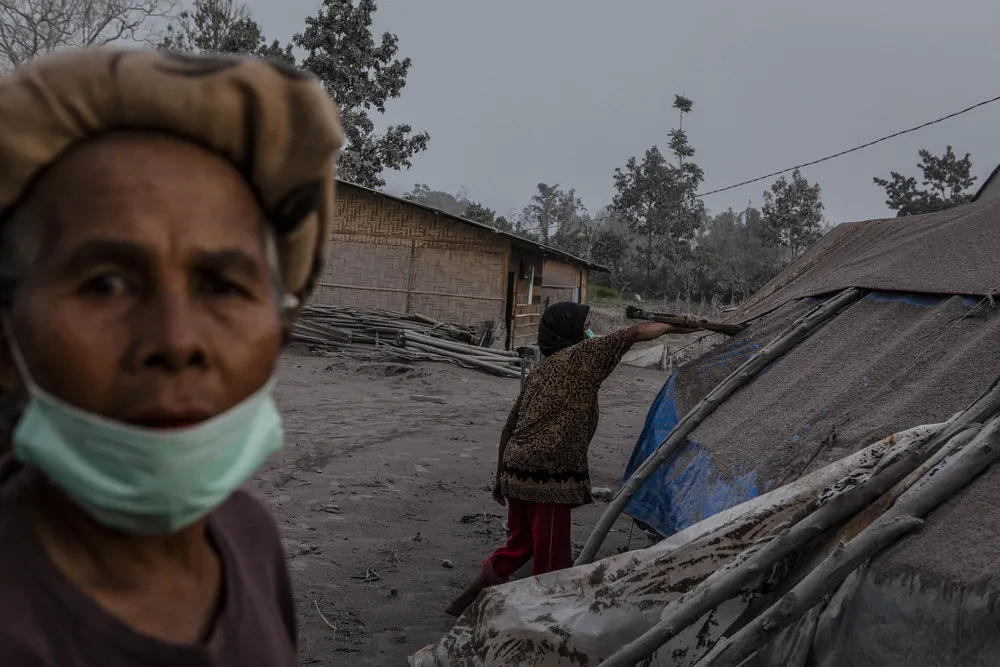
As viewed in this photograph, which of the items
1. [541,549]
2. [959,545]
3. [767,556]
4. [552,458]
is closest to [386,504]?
[541,549]

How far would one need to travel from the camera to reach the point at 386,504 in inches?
245

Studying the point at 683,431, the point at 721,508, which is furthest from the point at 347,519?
the point at 721,508

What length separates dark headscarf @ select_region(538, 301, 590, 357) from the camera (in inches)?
179

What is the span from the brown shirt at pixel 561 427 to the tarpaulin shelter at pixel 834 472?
46cm

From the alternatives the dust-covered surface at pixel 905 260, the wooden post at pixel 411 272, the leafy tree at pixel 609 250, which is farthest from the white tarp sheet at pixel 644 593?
the leafy tree at pixel 609 250

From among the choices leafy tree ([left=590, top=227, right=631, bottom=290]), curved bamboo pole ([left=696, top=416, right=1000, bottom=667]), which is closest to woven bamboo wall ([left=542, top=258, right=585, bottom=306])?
leafy tree ([left=590, top=227, right=631, bottom=290])

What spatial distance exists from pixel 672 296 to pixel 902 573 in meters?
28.3

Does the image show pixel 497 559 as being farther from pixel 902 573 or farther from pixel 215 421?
pixel 215 421

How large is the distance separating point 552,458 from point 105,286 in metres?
3.65

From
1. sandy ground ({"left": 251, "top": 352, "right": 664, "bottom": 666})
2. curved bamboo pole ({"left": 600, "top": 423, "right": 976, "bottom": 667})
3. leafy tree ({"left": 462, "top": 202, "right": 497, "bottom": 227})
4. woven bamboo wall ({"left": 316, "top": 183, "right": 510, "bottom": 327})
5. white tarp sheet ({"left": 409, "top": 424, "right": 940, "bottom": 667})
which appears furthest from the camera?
leafy tree ({"left": 462, "top": 202, "right": 497, "bottom": 227})

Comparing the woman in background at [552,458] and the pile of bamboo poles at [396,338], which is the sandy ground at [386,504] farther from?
the pile of bamboo poles at [396,338]

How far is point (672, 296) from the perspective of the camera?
2983 cm

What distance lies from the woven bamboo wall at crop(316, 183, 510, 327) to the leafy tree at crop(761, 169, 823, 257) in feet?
51.6

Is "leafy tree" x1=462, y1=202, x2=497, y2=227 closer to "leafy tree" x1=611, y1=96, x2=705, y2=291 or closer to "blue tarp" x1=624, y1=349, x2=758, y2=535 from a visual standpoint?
"leafy tree" x1=611, y1=96, x2=705, y2=291
